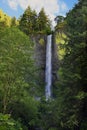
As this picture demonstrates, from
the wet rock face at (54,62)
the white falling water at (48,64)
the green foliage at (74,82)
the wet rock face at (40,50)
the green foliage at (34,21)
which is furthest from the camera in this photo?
the green foliage at (34,21)

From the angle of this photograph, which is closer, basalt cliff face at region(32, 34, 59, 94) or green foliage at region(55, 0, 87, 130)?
green foliage at region(55, 0, 87, 130)

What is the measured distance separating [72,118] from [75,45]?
4700 mm

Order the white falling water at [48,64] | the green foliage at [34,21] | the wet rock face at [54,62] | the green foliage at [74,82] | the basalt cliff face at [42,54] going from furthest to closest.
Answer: the green foliage at [34,21] → the basalt cliff face at [42,54] → the wet rock face at [54,62] → the white falling water at [48,64] → the green foliage at [74,82]

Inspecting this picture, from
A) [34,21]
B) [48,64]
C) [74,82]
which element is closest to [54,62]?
[48,64]

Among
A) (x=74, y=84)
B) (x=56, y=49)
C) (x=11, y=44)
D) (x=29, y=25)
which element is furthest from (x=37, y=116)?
(x=29, y=25)

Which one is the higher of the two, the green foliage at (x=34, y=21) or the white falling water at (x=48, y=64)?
the green foliage at (x=34, y=21)

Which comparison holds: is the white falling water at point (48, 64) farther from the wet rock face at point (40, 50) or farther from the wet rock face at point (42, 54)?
the wet rock face at point (40, 50)

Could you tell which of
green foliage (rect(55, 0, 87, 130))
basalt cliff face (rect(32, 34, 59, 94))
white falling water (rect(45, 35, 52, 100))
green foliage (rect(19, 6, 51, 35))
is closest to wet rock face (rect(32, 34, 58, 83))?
basalt cliff face (rect(32, 34, 59, 94))

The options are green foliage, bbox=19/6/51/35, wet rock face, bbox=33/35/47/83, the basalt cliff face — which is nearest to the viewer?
the basalt cliff face

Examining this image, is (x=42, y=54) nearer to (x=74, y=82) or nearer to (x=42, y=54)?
(x=42, y=54)

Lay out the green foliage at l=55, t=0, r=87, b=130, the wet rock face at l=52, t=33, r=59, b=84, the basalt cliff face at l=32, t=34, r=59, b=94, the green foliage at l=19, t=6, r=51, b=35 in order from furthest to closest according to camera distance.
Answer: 1. the green foliage at l=19, t=6, r=51, b=35
2. the basalt cliff face at l=32, t=34, r=59, b=94
3. the wet rock face at l=52, t=33, r=59, b=84
4. the green foliage at l=55, t=0, r=87, b=130

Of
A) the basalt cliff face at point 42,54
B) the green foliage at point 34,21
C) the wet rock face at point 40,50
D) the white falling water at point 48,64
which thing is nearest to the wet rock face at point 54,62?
the basalt cliff face at point 42,54

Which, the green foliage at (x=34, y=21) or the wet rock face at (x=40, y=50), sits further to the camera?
the green foliage at (x=34, y=21)

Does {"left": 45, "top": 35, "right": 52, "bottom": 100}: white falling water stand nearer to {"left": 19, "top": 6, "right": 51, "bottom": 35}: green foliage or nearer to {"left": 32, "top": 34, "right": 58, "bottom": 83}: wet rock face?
{"left": 32, "top": 34, "right": 58, "bottom": 83}: wet rock face
